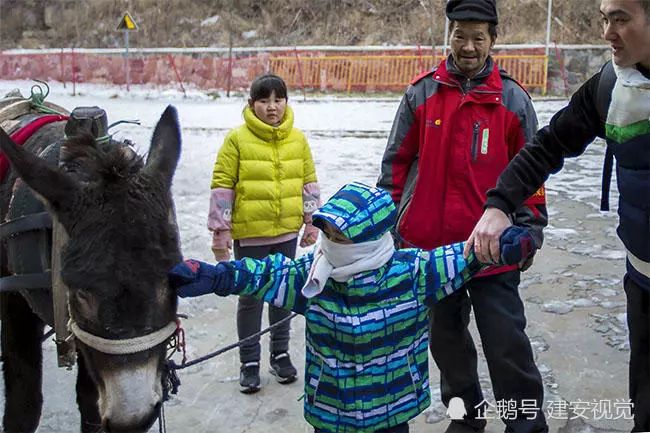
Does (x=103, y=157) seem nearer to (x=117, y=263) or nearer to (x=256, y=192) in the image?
(x=117, y=263)

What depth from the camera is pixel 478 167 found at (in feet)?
10.3

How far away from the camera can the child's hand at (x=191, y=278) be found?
2.32 metres

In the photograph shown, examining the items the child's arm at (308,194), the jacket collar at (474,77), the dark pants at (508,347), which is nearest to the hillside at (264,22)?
the child's arm at (308,194)

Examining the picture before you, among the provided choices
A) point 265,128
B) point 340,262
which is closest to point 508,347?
point 340,262

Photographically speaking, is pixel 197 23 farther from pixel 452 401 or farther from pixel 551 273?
pixel 452 401

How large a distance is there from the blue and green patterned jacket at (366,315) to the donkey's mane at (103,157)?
0.50 metres

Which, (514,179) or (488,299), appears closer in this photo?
(514,179)

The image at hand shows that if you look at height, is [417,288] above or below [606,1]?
below

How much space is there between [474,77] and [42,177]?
185 centimetres

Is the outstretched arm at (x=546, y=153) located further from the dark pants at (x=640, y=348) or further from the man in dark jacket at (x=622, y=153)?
the dark pants at (x=640, y=348)

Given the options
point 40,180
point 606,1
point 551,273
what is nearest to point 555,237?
point 551,273

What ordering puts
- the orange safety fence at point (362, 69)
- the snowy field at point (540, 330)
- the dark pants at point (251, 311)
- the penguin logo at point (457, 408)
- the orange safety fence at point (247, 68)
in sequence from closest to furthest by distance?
the penguin logo at point (457, 408), the snowy field at point (540, 330), the dark pants at point (251, 311), the orange safety fence at point (362, 69), the orange safety fence at point (247, 68)

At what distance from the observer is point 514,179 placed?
2600mm

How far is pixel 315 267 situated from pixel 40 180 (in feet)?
3.15
